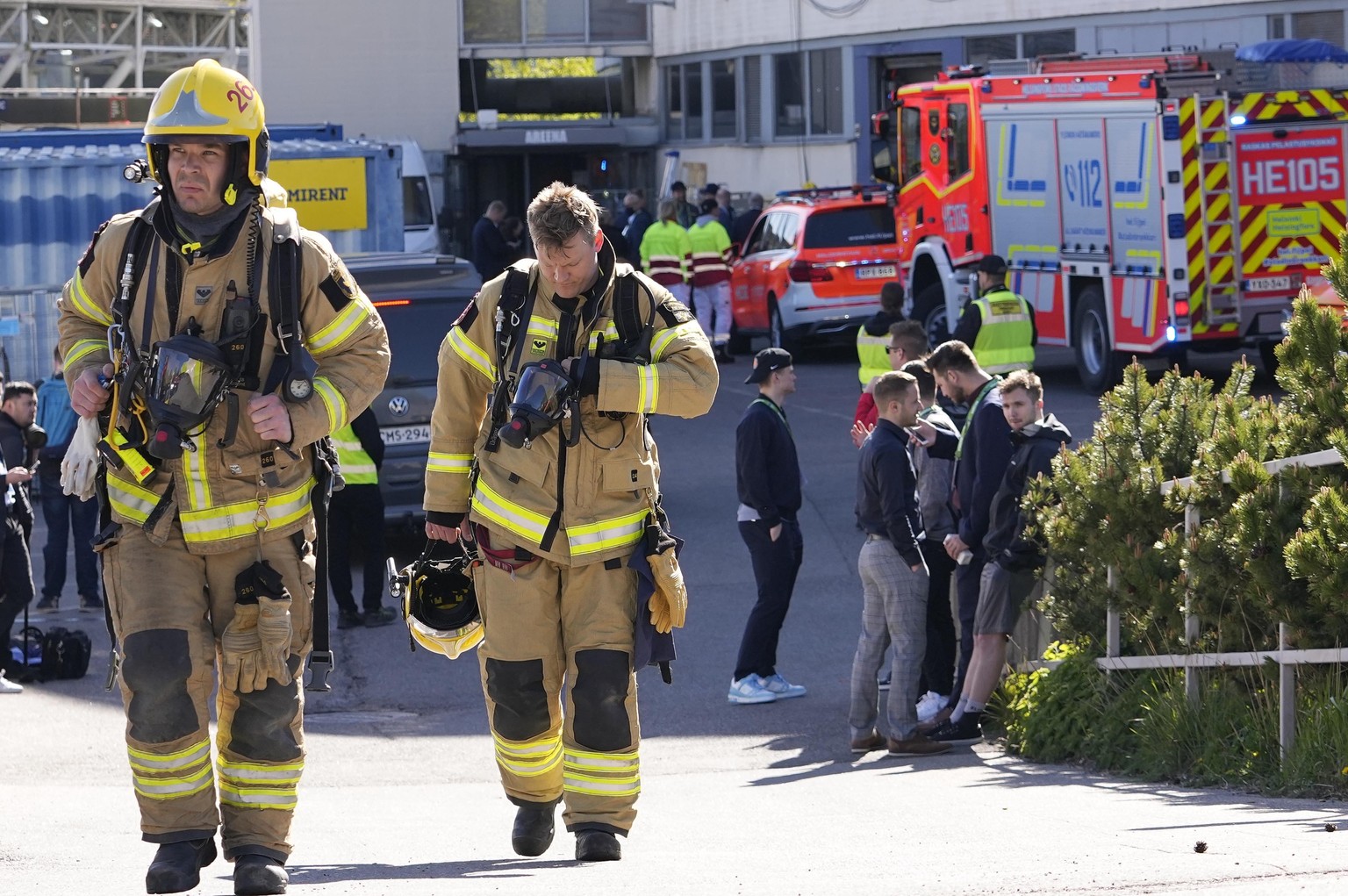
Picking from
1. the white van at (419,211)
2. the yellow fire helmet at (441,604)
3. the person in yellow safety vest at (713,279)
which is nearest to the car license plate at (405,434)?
the yellow fire helmet at (441,604)

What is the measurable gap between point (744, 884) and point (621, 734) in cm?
88

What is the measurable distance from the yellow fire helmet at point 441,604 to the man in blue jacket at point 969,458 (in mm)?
3385

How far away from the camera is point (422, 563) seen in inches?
229

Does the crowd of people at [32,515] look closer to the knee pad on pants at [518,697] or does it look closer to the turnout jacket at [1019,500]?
the knee pad on pants at [518,697]

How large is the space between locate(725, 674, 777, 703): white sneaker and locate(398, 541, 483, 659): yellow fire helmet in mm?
3984

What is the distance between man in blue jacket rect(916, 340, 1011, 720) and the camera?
859cm

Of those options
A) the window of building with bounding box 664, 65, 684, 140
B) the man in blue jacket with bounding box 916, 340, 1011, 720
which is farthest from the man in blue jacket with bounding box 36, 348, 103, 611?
the window of building with bounding box 664, 65, 684, 140

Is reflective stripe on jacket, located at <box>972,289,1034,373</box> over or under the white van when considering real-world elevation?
under

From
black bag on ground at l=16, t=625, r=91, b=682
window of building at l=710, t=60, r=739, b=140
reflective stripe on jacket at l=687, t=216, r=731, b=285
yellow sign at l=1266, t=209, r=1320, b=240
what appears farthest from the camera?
window of building at l=710, t=60, r=739, b=140

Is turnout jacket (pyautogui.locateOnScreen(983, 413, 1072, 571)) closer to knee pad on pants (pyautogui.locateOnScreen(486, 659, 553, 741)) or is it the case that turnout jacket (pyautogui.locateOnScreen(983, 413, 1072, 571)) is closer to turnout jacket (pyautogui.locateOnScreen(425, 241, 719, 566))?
turnout jacket (pyautogui.locateOnScreen(425, 241, 719, 566))

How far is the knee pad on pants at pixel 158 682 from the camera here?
4.70 meters

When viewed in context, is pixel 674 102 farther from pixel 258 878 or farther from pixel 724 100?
pixel 258 878

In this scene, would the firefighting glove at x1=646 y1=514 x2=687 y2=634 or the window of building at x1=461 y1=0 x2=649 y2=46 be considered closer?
the firefighting glove at x1=646 y1=514 x2=687 y2=634

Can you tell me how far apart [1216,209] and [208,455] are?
13593 millimetres
